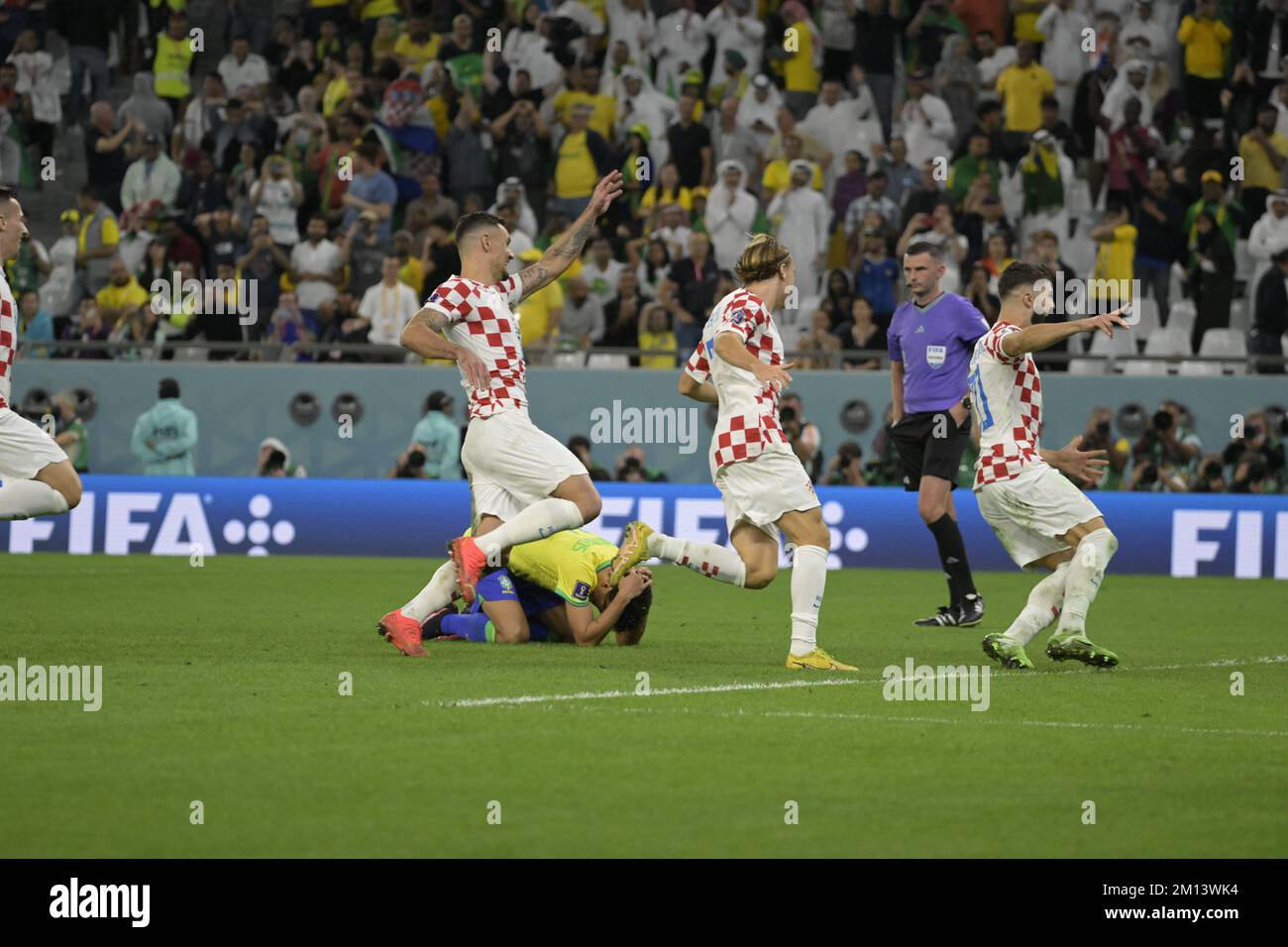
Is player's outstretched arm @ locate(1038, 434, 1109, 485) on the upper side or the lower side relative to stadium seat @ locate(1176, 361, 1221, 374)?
lower

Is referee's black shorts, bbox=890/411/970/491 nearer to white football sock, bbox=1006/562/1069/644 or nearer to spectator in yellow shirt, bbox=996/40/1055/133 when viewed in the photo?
white football sock, bbox=1006/562/1069/644

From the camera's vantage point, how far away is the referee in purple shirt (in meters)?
13.6

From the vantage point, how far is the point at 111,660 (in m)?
10.2

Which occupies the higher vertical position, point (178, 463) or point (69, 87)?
point (69, 87)

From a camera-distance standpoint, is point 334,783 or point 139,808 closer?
point 139,808

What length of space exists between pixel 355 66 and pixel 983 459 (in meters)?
15.3

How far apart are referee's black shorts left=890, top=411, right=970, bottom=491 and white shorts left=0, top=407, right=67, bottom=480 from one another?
5.90 metres

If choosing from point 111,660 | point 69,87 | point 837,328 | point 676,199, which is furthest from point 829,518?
point 69,87

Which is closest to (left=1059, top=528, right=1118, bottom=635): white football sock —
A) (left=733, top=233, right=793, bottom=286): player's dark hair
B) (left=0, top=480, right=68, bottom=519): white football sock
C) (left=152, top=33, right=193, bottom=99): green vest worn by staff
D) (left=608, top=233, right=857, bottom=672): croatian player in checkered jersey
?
(left=608, top=233, right=857, bottom=672): croatian player in checkered jersey

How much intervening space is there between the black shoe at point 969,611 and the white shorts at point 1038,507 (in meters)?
3.02

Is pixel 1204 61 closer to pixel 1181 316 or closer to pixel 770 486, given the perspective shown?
pixel 1181 316

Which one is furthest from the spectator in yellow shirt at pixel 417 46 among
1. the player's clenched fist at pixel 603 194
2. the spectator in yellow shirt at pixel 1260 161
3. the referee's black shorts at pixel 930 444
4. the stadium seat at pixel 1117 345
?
the player's clenched fist at pixel 603 194

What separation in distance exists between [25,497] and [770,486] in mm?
3973

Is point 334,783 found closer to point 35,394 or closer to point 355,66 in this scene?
point 35,394
